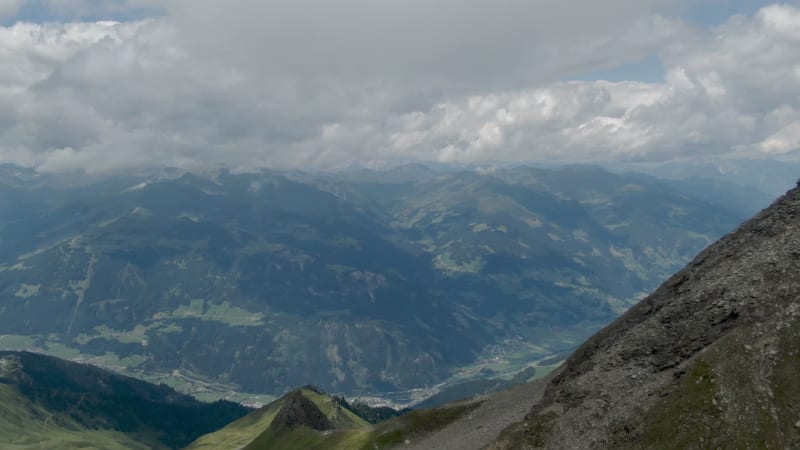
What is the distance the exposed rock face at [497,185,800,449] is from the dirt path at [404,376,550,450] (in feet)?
50.8

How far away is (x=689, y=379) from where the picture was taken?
202ft

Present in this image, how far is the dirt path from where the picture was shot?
9069 centimetres

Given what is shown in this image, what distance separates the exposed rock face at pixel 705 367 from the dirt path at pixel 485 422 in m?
15.5

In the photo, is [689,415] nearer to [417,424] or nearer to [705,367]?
[705,367]

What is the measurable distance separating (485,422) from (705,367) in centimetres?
4680

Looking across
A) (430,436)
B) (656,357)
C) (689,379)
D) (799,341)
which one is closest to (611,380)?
(656,357)

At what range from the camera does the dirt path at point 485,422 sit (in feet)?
298

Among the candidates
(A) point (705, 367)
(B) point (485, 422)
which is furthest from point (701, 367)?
(B) point (485, 422)

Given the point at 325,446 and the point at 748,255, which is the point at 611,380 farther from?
the point at 325,446

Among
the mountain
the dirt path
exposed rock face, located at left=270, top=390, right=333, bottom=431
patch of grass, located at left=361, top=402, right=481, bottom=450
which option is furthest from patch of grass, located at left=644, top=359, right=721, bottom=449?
exposed rock face, located at left=270, top=390, right=333, bottom=431

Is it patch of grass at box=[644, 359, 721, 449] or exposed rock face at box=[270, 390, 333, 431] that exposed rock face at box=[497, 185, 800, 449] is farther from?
exposed rock face at box=[270, 390, 333, 431]

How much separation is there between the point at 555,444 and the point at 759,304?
90.7ft

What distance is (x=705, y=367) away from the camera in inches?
2404

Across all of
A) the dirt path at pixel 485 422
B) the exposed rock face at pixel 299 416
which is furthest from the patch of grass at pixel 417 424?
the exposed rock face at pixel 299 416
